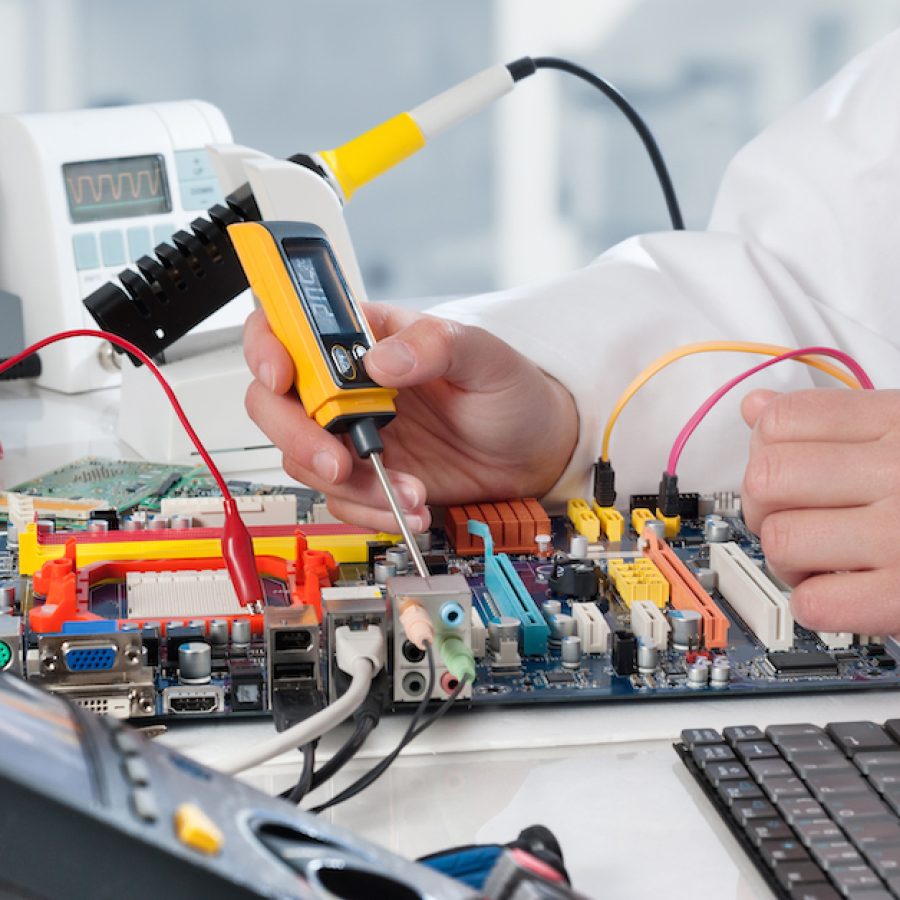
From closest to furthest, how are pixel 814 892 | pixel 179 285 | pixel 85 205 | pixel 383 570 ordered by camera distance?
pixel 814 892 < pixel 383 570 < pixel 179 285 < pixel 85 205

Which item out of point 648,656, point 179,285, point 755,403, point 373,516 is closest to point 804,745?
point 648,656

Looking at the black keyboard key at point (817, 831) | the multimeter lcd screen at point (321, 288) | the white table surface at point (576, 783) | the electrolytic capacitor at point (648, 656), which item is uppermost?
the multimeter lcd screen at point (321, 288)

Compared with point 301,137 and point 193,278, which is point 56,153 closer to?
point 193,278

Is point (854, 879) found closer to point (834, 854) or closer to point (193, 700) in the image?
point (834, 854)

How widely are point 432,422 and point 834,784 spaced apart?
20.7 inches

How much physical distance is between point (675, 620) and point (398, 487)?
0.24 m

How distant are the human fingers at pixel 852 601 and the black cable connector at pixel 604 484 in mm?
267

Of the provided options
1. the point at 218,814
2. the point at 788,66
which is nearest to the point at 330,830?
the point at 218,814

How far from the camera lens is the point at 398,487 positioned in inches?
35.4

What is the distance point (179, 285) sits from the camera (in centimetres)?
117

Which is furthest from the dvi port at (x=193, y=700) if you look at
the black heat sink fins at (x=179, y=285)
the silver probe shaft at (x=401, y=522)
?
the black heat sink fins at (x=179, y=285)

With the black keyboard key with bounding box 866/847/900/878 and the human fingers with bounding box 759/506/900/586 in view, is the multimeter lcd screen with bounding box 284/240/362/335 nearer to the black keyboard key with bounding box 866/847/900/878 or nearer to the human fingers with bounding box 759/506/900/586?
the human fingers with bounding box 759/506/900/586

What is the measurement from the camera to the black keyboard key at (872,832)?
52 cm

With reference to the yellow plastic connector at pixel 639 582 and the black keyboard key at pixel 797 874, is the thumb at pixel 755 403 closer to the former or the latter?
the yellow plastic connector at pixel 639 582
